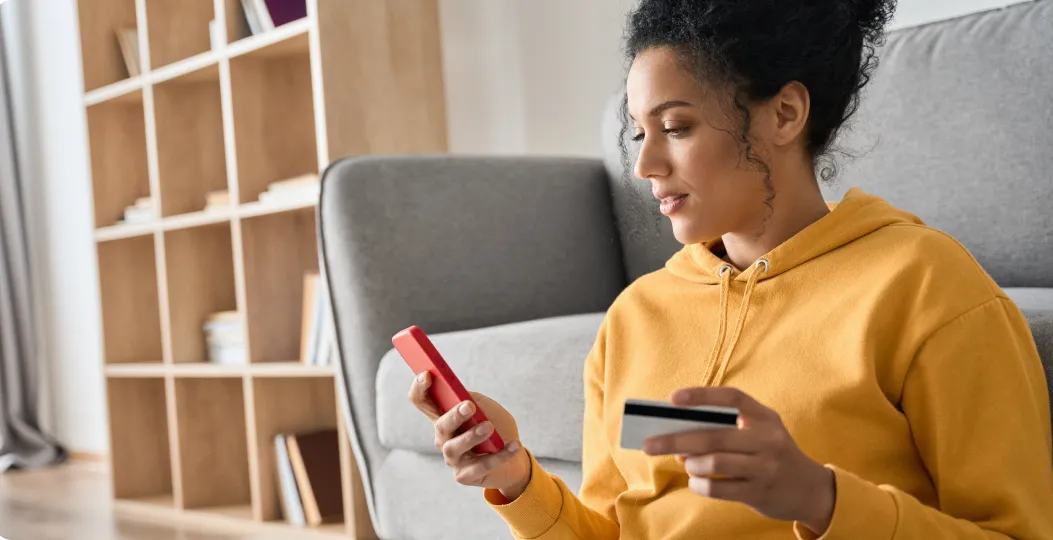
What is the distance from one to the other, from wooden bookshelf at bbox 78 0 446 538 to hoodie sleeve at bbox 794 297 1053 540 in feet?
5.25

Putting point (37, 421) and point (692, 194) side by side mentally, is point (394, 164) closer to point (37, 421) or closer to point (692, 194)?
point (692, 194)

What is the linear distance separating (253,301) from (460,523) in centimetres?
112

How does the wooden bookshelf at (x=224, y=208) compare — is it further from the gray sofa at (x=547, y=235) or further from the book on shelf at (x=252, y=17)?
the gray sofa at (x=547, y=235)

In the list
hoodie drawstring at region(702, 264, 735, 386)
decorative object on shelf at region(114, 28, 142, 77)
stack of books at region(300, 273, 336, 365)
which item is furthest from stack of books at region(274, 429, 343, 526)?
hoodie drawstring at region(702, 264, 735, 386)

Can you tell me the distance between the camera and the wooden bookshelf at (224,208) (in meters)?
2.34

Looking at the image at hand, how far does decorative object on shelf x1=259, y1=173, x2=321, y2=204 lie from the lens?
7.61 ft

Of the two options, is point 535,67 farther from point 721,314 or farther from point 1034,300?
point 721,314

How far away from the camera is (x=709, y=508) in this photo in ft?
2.75

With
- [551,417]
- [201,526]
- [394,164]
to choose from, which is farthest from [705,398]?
[201,526]

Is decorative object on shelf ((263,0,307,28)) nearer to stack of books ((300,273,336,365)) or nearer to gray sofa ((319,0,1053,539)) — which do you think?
stack of books ((300,273,336,365))

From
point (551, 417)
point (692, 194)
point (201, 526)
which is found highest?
point (692, 194)

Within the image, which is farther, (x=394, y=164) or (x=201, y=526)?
(x=201, y=526)

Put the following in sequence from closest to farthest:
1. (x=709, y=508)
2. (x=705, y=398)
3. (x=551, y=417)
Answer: (x=705, y=398)
(x=709, y=508)
(x=551, y=417)

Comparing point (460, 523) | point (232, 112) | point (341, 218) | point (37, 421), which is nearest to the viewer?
point (460, 523)
